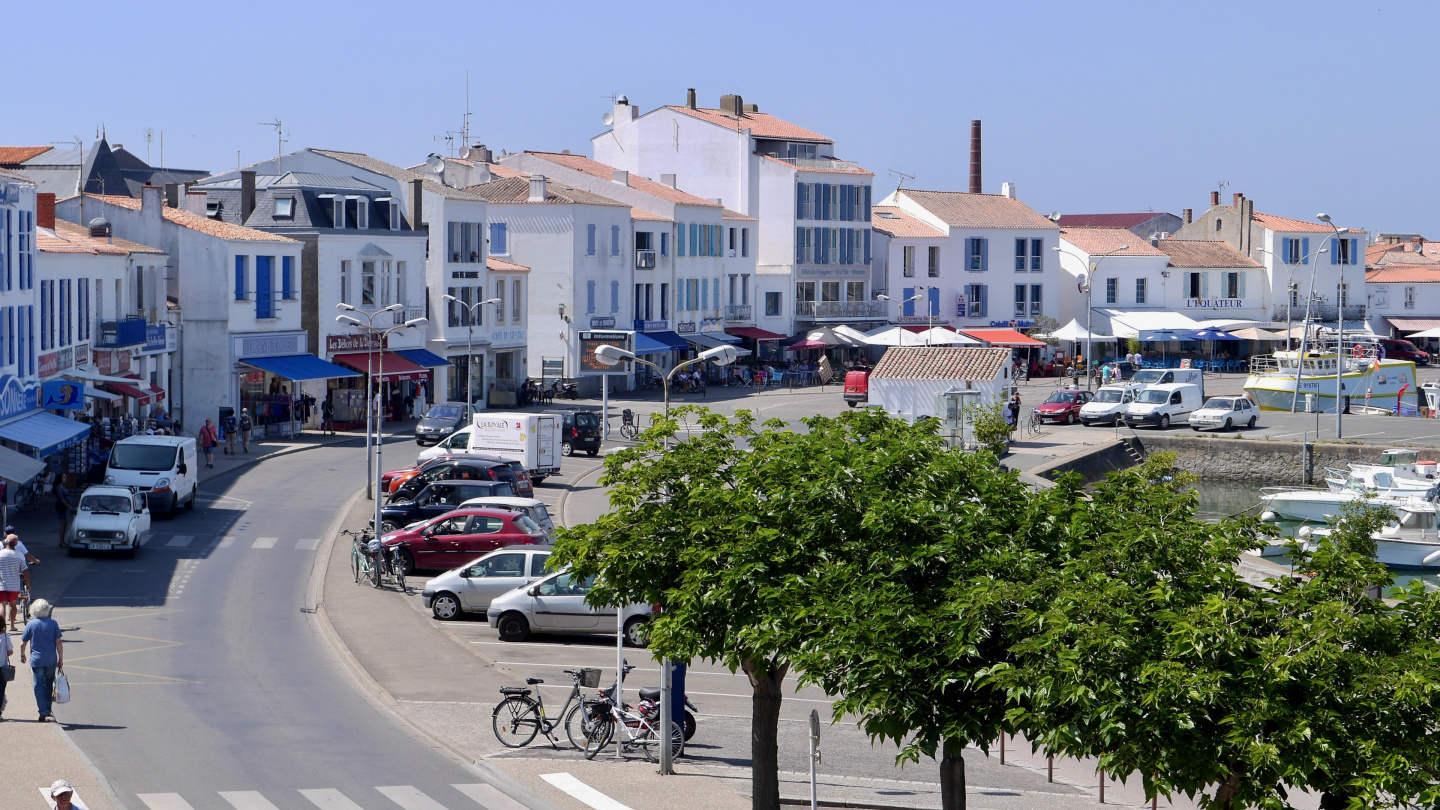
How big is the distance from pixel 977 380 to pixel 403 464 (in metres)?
19.7

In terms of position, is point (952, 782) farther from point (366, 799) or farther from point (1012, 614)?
point (366, 799)

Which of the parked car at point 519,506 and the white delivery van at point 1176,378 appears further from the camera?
the white delivery van at point 1176,378

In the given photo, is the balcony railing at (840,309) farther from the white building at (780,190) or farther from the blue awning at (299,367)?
the blue awning at (299,367)

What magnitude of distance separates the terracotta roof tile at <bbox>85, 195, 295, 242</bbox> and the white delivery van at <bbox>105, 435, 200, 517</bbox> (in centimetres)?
1623

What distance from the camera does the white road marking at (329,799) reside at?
17.0 m

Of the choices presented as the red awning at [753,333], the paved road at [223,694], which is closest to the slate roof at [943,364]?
the paved road at [223,694]

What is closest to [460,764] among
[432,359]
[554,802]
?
[554,802]

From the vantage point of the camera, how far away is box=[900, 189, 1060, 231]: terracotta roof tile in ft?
306

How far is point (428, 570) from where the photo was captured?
33.3 meters

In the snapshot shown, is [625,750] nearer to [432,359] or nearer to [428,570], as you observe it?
[428,570]

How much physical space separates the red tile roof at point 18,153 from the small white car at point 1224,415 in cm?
5105

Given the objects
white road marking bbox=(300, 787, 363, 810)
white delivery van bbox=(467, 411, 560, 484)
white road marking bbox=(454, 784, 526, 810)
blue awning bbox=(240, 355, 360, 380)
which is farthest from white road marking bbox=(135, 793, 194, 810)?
blue awning bbox=(240, 355, 360, 380)

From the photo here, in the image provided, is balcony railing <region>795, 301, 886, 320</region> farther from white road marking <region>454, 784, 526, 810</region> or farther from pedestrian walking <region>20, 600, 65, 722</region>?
white road marking <region>454, 784, 526, 810</region>

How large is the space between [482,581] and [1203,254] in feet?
253
